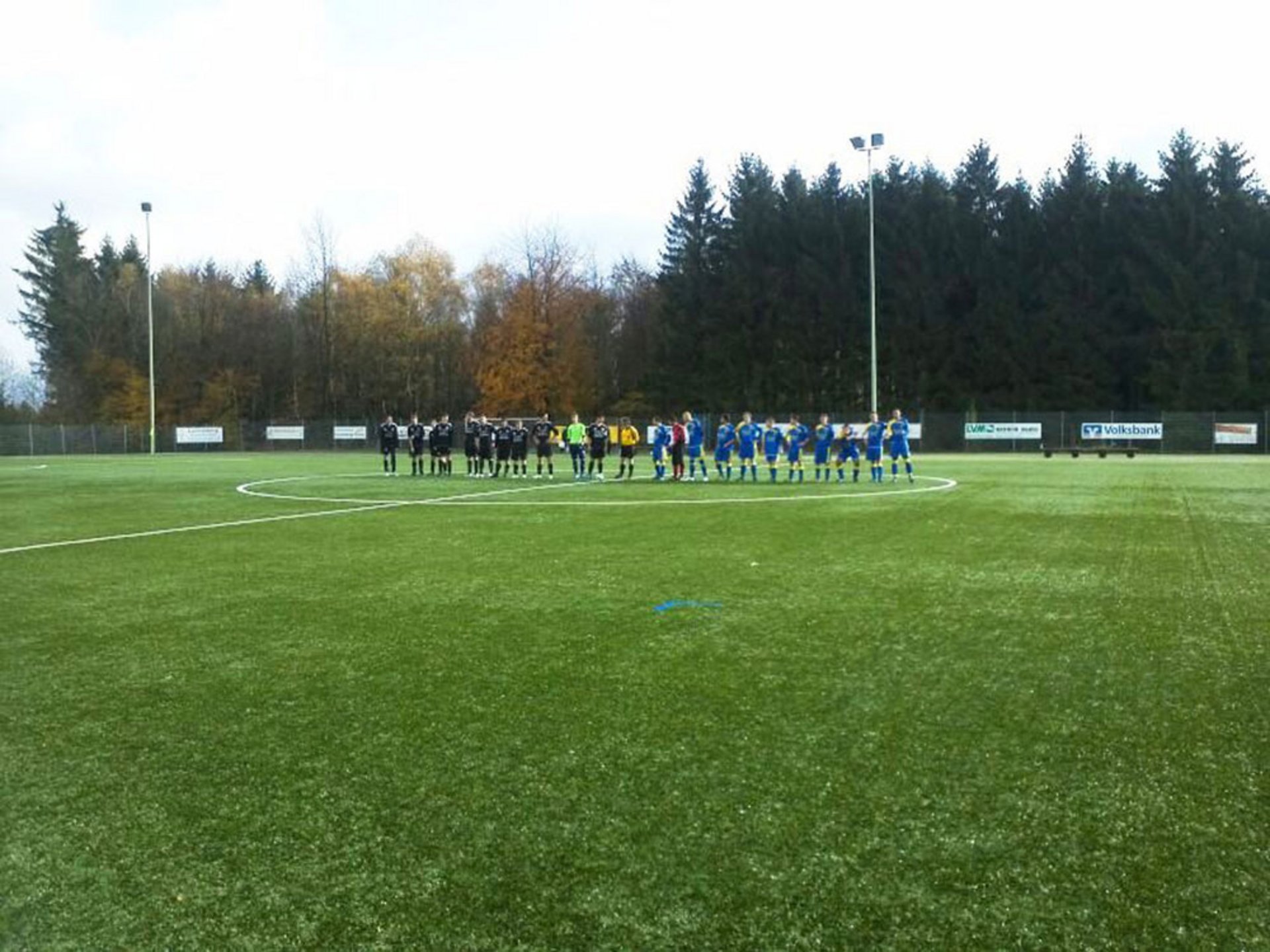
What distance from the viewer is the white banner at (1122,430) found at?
51.8 meters

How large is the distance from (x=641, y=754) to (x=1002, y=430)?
178ft

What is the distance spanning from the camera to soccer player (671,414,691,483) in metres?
27.2

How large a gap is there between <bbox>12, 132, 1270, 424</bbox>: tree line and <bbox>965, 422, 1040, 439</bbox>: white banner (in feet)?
16.3

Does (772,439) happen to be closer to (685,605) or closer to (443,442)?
(443,442)

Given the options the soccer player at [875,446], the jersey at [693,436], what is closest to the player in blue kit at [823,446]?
the soccer player at [875,446]

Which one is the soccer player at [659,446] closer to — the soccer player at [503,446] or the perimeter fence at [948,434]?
the soccer player at [503,446]

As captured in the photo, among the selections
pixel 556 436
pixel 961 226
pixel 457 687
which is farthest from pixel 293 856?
pixel 961 226

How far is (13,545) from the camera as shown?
13461 mm

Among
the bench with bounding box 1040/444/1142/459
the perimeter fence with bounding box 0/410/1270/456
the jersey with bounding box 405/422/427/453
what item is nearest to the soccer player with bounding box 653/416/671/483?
the jersey with bounding box 405/422/427/453

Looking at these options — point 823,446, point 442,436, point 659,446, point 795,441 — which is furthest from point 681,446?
point 442,436

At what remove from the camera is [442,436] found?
3191cm

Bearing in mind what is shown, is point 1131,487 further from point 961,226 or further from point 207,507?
point 961,226

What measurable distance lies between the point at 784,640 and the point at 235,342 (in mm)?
80362

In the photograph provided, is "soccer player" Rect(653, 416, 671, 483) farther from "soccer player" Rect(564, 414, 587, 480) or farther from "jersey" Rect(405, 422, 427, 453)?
"jersey" Rect(405, 422, 427, 453)
